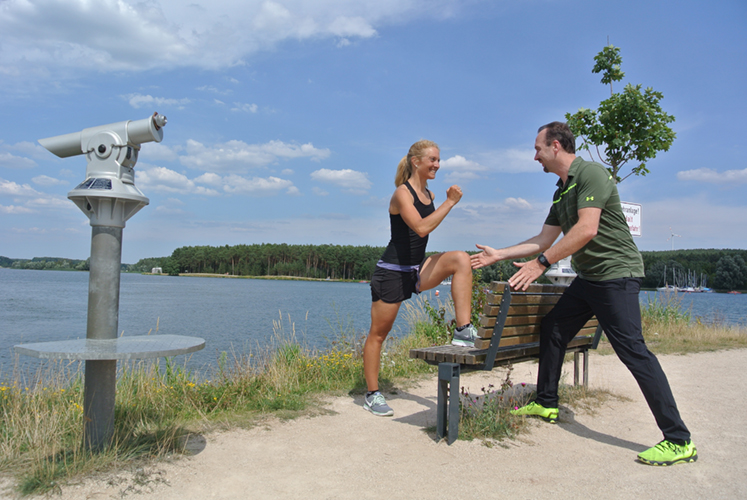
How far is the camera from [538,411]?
14.0 feet

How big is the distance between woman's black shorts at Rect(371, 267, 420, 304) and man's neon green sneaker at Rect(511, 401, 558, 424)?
130cm

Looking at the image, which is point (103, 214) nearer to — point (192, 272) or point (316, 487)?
point (316, 487)

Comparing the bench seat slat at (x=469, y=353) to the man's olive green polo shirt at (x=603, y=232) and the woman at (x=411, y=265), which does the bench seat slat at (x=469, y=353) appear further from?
the man's olive green polo shirt at (x=603, y=232)

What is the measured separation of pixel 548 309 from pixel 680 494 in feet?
5.74

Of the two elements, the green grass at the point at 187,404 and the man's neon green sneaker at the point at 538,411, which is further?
the man's neon green sneaker at the point at 538,411

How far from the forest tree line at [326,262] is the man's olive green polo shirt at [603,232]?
207ft

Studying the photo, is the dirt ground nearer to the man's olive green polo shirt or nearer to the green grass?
the green grass

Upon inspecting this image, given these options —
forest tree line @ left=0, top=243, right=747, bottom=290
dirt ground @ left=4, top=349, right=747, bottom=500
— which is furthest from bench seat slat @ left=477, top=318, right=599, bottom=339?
forest tree line @ left=0, top=243, right=747, bottom=290

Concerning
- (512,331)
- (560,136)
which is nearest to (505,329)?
(512,331)

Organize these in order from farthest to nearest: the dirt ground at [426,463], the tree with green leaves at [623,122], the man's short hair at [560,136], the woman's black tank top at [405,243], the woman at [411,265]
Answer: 1. the tree with green leaves at [623,122]
2. the woman's black tank top at [405,243]
3. the woman at [411,265]
4. the man's short hair at [560,136]
5. the dirt ground at [426,463]

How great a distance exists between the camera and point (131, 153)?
10.3 ft

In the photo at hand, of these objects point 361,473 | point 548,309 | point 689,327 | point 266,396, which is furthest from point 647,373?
point 689,327

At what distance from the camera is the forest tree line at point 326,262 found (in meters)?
69.6

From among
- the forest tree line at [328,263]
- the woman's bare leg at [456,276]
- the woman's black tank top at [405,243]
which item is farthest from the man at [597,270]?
the forest tree line at [328,263]
